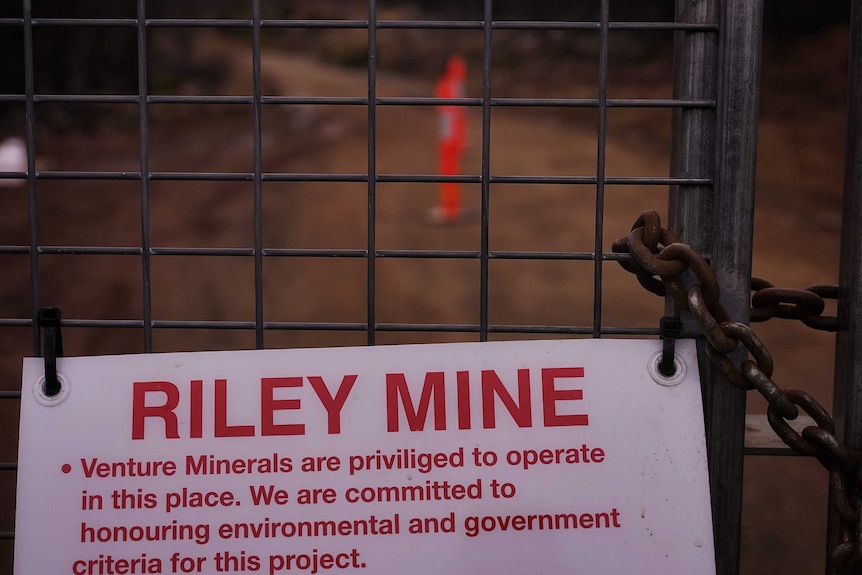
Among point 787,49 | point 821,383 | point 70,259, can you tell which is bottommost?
point 821,383

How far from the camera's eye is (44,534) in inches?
62.0

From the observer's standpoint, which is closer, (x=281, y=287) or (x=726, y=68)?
(x=726, y=68)

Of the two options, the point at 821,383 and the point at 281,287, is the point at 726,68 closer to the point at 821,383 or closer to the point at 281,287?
the point at 821,383

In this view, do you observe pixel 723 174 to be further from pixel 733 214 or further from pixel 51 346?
pixel 51 346

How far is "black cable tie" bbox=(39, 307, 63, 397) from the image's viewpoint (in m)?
1.62

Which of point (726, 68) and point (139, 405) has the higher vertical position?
point (726, 68)

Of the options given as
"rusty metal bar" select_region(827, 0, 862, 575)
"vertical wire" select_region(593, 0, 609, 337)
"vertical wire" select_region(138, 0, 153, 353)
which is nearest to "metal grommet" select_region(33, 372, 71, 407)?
"vertical wire" select_region(138, 0, 153, 353)

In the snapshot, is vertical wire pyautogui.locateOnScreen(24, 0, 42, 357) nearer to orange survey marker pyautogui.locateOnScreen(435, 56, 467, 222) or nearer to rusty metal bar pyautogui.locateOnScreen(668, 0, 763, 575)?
rusty metal bar pyautogui.locateOnScreen(668, 0, 763, 575)

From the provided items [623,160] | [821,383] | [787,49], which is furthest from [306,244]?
[787,49]

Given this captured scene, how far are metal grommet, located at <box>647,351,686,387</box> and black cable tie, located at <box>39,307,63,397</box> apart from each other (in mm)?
1000

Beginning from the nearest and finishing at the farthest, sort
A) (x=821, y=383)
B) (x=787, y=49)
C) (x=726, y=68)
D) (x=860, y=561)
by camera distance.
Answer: (x=860, y=561)
(x=726, y=68)
(x=821, y=383)
(x=787, y=49)

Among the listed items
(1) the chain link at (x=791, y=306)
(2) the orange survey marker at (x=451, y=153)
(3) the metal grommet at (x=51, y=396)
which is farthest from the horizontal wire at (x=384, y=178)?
(2) the orange survey marker at (x=451, y=153)

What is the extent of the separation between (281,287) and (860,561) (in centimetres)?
697

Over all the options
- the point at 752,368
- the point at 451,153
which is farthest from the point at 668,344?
the point at 451,153
